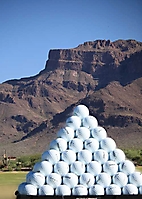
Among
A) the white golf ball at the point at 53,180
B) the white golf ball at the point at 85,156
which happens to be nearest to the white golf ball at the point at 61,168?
the white golf ball at the point at 53,180

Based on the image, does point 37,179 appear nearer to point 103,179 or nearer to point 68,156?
point 68,156

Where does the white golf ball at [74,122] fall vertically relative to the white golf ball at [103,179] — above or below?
above

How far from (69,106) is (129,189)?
424 ft

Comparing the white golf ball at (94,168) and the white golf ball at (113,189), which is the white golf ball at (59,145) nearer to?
the white golf ball at (94,168)

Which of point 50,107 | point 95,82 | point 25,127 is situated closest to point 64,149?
point 25,127

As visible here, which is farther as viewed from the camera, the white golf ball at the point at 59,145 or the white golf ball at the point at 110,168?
the white golf ball at the point at 59,145

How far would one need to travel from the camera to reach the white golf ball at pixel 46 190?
13234 millimetres

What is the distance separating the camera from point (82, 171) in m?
13.4

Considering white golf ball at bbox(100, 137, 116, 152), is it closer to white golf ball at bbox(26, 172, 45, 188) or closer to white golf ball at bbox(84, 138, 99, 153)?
white golf ball at bbox(84, 138, 99, 153)

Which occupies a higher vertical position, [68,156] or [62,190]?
[68,156]

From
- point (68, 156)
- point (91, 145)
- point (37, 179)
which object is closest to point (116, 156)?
point (91, 145)

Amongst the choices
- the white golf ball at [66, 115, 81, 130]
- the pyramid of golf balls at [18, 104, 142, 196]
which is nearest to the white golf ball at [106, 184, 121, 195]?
the pyramid of golf balls at [18, 104, 142, 196]

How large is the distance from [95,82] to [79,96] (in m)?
15.6

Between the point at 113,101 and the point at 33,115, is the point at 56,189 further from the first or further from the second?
the point at 33,115
